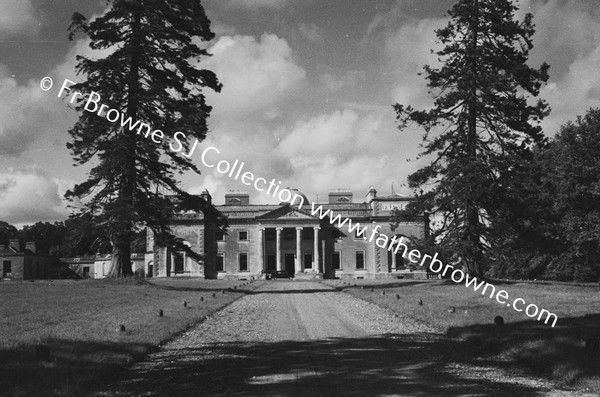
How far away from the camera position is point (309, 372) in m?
7.68

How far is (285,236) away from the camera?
244 feet

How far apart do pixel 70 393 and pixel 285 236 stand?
223ft

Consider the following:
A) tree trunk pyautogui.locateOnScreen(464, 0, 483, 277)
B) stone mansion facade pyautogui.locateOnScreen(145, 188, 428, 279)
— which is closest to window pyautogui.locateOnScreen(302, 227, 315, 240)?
stone mansion facade pyautogui.locateOnScreen(145, 188, 428, 279)

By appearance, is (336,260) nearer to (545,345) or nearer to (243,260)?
(243,260)

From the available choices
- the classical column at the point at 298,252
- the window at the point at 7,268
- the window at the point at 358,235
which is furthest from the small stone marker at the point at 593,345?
the window at the point at 7,268

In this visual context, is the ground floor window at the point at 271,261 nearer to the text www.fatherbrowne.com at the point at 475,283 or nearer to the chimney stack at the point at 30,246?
the chimney stack at the point at 30,246

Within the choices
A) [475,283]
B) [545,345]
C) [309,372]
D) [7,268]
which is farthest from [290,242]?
[309,372]

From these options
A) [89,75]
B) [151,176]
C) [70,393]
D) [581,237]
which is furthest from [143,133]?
[581,237]

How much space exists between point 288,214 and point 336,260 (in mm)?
9149

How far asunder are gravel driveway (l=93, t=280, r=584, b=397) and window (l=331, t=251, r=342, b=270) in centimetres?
6075

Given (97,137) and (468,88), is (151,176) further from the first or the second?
(468,88)

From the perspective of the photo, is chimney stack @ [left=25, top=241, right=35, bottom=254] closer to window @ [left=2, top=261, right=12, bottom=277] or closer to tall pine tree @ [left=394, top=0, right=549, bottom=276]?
window @ [left=2, top=261, right=12, bottom=277]

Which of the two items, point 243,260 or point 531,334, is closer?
point 531,334

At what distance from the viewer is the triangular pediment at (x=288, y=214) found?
72125mm
